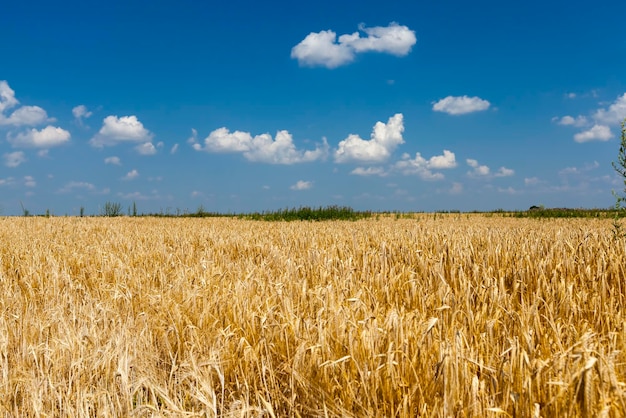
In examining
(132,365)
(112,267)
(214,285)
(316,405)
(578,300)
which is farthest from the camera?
(112,267)

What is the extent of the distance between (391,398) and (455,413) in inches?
9.0

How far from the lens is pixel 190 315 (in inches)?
121

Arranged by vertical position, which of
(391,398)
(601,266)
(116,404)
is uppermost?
(601,266)

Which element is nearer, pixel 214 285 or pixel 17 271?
pixel 214 285

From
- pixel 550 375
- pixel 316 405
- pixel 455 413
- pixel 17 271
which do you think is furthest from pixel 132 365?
pixel 17 271

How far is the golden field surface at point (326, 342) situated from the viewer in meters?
1.68

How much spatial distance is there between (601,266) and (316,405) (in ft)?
9.94

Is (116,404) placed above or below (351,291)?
below

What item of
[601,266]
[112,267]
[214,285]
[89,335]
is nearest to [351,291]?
[214,285]

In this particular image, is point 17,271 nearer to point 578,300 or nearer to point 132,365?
point 132,365

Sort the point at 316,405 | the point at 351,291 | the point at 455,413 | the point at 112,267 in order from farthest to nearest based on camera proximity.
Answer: the point at 112,267
the point at 351,291
the point at 316,405
the point at 455,413

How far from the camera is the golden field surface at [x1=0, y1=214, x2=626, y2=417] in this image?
1681 mm

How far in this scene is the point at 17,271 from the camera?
195 inches

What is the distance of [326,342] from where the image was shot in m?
2.13
